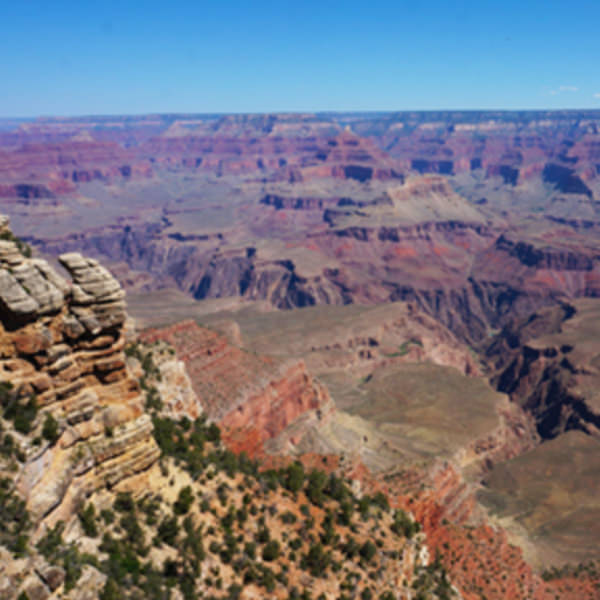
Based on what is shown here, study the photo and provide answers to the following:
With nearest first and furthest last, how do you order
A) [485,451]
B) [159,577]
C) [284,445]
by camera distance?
1. [159,577]
2. [284,445]
3. [485,451]

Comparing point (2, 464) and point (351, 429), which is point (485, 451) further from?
point (2, 464)

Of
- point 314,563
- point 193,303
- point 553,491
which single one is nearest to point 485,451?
point 553,491

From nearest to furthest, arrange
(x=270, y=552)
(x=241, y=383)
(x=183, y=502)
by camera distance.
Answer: (x=183, y=502), (x=270, y=552), (x=241, y=383)

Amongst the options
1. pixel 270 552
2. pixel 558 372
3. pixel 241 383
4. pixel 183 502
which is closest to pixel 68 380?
pixel 183 502

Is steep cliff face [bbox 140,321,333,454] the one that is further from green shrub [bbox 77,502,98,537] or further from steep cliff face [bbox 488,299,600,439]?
steep cliff face [bbox 488,299,600,439]

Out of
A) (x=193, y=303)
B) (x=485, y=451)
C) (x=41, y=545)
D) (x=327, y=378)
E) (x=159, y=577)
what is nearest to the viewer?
(x=41, y=545)

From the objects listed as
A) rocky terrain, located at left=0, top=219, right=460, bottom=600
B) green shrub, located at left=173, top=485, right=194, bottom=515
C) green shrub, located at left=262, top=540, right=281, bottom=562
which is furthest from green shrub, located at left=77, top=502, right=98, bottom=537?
green shrub, located at left=262, top=540, right=281, bottom=562

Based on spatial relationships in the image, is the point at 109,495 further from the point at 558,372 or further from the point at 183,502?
the point at 558,372

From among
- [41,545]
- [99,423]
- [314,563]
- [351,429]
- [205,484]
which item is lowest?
[351,429]
